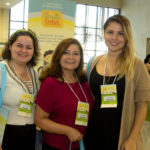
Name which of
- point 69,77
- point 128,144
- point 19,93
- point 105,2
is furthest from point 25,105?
point 105,2

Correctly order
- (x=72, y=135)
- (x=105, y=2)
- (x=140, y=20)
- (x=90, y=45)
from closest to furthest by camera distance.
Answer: (x=72, y=135) < (x=140, y=20) < (x=105, y=2) < (x=90, y=45)

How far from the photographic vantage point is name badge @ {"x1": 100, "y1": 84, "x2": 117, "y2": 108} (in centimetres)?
168

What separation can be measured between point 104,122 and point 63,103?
0.38 metres

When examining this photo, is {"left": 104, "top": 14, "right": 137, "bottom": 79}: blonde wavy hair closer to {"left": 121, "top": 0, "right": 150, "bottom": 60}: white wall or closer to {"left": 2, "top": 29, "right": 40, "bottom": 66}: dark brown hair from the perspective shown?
{"left": 2, "top": 29, "right": 40, "bottom": 66}: dark brown hair

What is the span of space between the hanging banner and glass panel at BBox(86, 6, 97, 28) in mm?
10048

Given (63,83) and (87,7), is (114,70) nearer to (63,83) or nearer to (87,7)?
(63,83)

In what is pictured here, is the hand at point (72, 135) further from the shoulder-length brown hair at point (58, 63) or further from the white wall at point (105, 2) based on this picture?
the white wall at point (105, 2)

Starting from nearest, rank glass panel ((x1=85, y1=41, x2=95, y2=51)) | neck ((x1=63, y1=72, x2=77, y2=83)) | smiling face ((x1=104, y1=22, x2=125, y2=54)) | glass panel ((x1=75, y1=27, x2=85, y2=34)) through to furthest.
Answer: smiling face ((x1=104, y1=22, x2=125, y2=54)) → neck ((x1=63, y1=72, x2=77, y2=83)) → glass panel ((x1=75, y1=27, x2=85, y2=34)) → glass panel ((x1=85, y1=41, x2=95, y2=51))

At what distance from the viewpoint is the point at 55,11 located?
370cm

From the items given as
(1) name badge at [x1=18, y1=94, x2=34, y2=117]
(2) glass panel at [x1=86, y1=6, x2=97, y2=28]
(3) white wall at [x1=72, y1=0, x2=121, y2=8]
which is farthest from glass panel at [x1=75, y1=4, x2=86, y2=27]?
(1) name badge at [x1=18, y1=94, x2=34, y2=117]

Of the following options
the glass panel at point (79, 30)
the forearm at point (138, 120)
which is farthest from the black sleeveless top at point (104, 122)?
the glass panel at point (79, 30)

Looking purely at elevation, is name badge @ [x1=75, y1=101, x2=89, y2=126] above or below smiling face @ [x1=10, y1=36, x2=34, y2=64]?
below

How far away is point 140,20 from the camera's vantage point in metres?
11.3

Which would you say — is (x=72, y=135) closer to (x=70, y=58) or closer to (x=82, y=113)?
(x=82, y=113)
